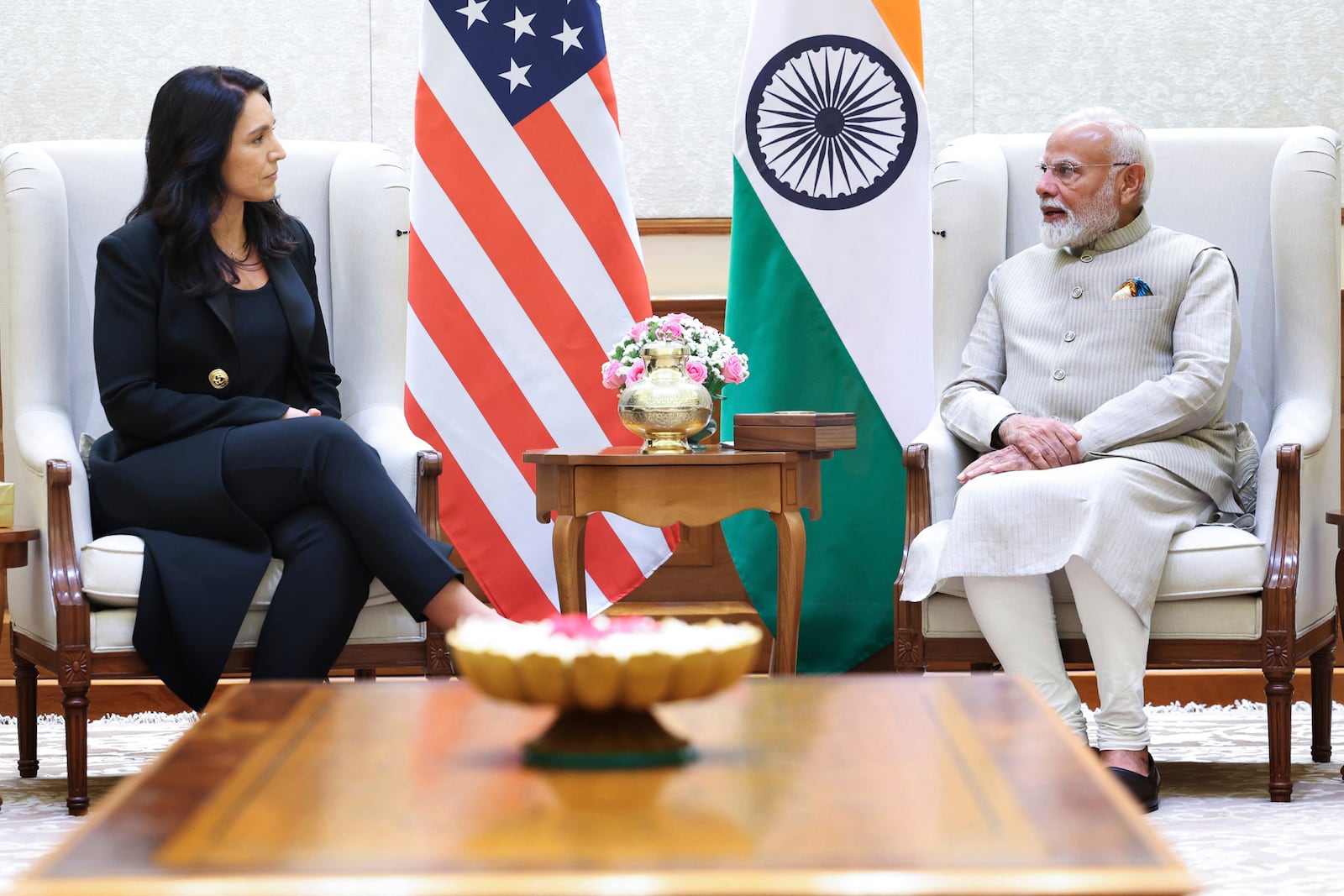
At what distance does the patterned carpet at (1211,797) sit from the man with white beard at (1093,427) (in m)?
0.18

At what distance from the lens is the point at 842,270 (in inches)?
140

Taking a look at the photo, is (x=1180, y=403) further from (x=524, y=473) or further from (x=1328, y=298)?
(x=524, y=473)

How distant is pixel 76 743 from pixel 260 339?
2.86ft

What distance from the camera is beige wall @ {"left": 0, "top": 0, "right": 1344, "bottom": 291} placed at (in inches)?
162

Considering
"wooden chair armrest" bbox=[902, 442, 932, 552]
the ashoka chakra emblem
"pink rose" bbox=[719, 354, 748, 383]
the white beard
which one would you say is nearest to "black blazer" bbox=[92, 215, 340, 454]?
"pink rose" bbox=[719, 354, 748, 383]

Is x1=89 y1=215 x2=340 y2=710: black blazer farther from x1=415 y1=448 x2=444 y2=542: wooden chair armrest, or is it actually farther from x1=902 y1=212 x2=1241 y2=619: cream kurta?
x1=902 y1=212 x2=1241 y2=619: cream kurta

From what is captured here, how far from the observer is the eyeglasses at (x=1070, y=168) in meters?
3.04

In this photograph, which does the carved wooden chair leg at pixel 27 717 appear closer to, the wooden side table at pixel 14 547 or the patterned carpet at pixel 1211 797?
the patterned carpet at pixel 1211 797

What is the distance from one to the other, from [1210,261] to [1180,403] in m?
0.33

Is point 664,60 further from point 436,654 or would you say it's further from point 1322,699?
point 1322,699

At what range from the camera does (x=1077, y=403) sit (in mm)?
2996

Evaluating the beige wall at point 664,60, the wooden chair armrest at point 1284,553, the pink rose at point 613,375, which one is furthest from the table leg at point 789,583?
the beige wall at point 664,60

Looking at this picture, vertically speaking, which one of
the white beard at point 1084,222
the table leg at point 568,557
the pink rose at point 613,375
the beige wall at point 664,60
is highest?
the beige wall at point 664,60

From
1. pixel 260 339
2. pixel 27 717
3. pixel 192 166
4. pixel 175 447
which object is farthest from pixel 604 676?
pixel 27 717
